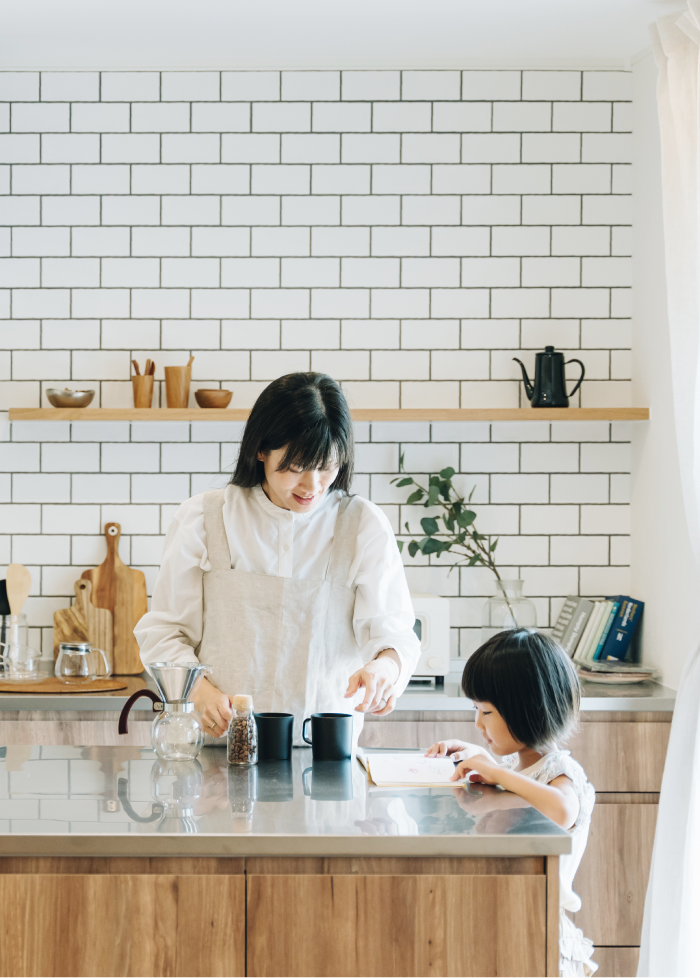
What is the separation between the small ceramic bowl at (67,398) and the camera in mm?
3193

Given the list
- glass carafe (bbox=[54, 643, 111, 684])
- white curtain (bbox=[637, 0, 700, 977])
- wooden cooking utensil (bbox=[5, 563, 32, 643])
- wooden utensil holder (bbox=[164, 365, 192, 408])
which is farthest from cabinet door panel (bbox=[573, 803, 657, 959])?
wooden cooking utensil (bbox=[5, 563, 32, 643])

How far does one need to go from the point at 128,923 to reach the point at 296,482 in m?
0.92

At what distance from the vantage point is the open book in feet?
5.35

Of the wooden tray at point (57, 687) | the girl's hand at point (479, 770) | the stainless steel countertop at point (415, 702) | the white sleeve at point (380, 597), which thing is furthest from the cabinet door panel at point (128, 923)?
the wooden tray at point (57, 687)

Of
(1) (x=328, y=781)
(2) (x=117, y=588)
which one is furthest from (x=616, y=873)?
(2) (x=117, y=588)

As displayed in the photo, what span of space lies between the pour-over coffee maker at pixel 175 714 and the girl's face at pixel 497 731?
547mm

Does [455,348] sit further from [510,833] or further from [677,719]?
[510,833]

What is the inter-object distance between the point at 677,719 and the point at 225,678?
1.26 m

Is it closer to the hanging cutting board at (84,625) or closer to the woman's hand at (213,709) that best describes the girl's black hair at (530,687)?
the woman's hand at (213,709)

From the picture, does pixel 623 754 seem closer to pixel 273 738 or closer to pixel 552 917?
pixel 273 738

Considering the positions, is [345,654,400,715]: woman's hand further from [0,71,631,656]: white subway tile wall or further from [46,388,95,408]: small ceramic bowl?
[46,388,95,408]: small ceramic bowl

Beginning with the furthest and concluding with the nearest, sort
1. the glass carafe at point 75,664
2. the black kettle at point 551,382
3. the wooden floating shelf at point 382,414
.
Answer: the black kettle at point 551,382, the wooden floating shelf at point 382,414, the glass carafe at point 75,664

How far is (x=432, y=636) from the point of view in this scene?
304cm

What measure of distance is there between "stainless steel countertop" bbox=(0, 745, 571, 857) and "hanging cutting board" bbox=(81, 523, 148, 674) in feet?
4.91
